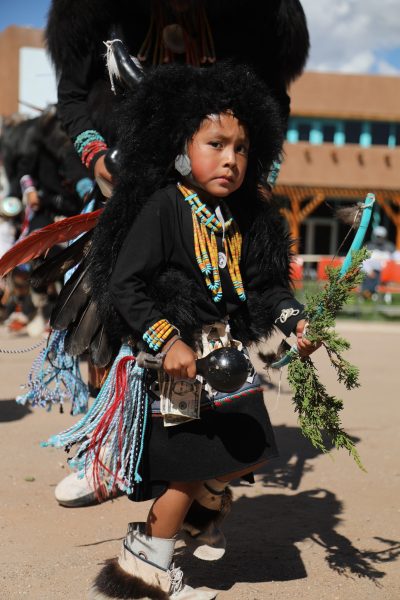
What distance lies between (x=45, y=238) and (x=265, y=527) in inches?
60.4

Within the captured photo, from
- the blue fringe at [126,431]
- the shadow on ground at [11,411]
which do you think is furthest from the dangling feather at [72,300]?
the shadow on ground at [11,411]

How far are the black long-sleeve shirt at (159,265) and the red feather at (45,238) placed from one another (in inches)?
15.6

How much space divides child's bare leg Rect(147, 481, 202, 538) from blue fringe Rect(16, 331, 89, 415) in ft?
3.09

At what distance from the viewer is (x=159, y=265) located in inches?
101

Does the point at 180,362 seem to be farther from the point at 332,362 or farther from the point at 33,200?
the point at 33,200

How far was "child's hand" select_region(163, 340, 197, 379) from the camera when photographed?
2.38 meters

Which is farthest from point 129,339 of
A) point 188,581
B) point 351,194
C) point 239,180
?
point 351,194

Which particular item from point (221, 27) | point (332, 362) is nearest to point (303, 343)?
point (332, 362)

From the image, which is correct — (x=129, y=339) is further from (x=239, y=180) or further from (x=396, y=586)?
(x=396, y=586)

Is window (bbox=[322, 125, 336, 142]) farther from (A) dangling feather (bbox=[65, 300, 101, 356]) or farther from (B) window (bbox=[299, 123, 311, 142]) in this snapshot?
(A) dangling feather (bbox=[65, 300, 101, 356])

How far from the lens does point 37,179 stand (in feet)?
27.1

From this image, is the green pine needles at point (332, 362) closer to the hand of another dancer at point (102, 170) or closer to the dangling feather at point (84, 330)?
the dangling feather at point (84, 330)

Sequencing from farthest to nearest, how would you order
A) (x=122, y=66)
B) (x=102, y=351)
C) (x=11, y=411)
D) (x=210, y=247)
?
(x=11, y=411)
(x=122, y=66)
(x=102, y=351)
(x=210, y=247)

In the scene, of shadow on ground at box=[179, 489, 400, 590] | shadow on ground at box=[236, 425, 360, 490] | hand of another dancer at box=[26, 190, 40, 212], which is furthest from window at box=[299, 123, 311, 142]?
shadow on ground at box=[179, 489, 400, 590]
